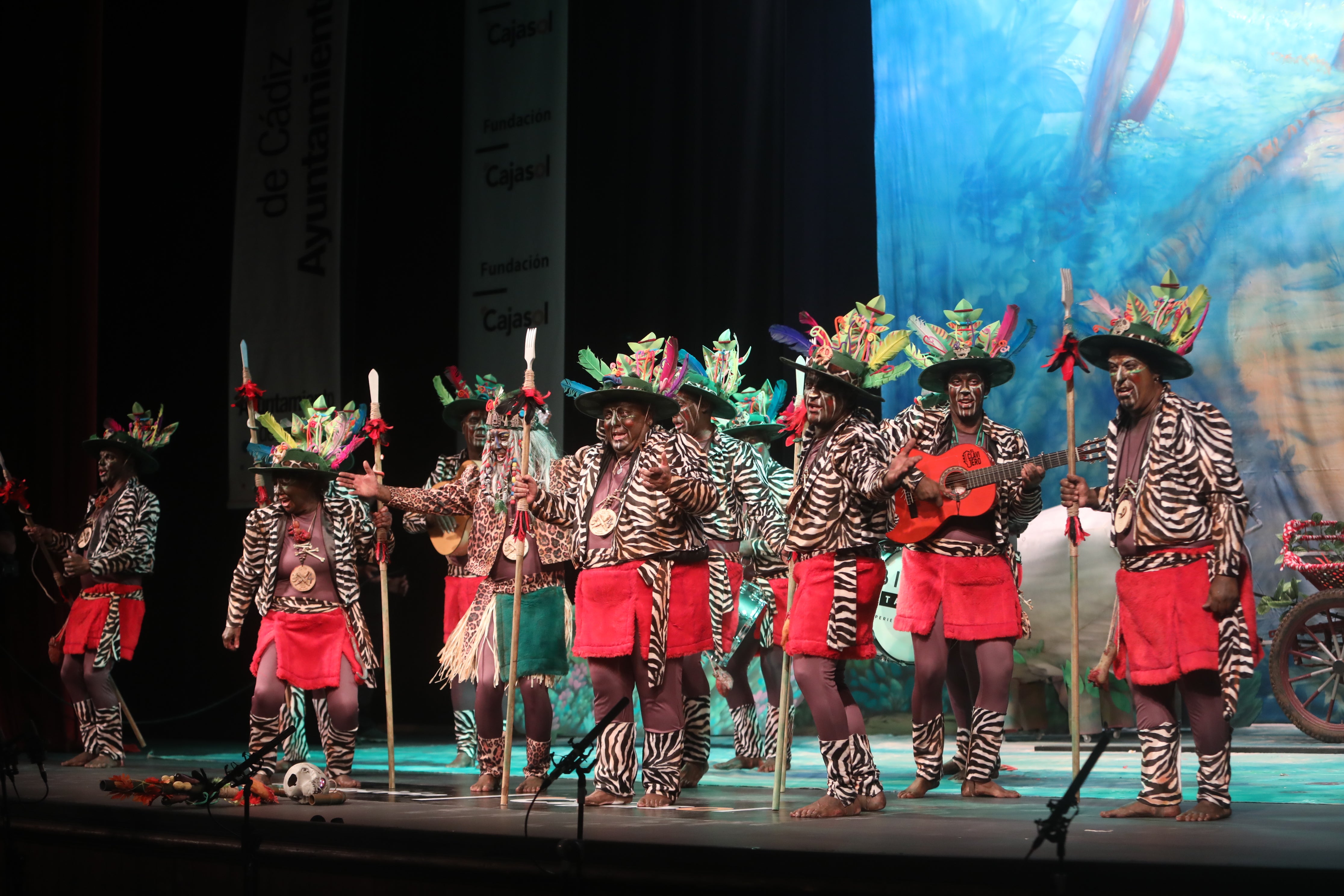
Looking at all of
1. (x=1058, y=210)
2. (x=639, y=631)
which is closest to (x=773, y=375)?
(x=1058, y=210)

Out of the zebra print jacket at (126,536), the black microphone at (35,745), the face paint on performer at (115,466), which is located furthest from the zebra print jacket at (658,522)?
the face paint on performer at (115,466)

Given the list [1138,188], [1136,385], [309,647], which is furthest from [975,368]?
[1138,188]

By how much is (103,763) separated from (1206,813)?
5869mm

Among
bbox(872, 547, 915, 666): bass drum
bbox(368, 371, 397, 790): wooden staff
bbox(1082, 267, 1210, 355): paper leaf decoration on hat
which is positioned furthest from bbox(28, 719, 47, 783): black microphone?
bbox(872, 547, 915, 666): bass drum

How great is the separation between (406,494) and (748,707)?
2.18m

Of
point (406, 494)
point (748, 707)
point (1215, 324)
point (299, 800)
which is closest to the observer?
point (299, 800)

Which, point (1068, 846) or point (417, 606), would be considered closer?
point (1068, 846)

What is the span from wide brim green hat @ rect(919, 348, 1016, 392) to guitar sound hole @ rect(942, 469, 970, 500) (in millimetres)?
422

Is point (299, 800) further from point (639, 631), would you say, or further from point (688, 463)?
point (688, 463)

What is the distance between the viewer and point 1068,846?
3.56 metres

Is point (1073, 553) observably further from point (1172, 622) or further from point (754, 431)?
point (754, 431)

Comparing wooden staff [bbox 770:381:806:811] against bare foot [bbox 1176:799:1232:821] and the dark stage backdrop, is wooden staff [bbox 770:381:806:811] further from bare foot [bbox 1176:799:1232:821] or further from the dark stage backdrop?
the dark stage backdrop

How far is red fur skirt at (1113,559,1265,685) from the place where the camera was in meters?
4.42

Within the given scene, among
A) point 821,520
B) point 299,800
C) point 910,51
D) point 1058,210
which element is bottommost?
point 299,800
